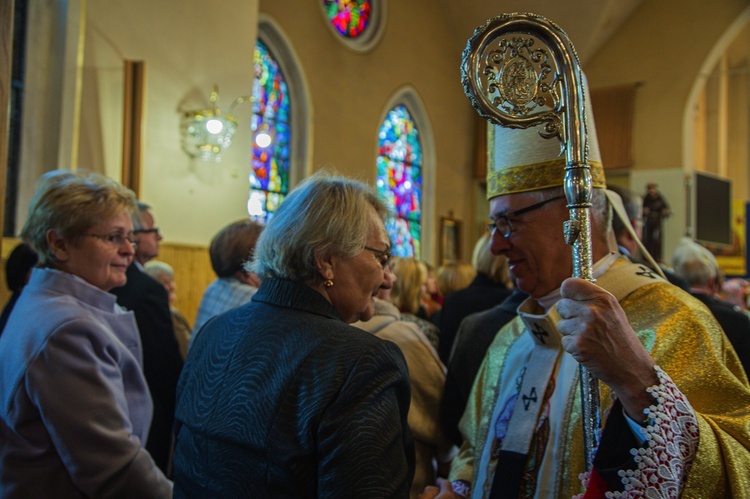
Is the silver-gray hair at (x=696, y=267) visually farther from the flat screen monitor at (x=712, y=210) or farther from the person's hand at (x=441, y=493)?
the flat screen monitor at (x=712, y=210)

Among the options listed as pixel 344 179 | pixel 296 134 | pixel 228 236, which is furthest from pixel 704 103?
pixel 344 179

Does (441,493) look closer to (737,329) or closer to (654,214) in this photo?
(737,329)

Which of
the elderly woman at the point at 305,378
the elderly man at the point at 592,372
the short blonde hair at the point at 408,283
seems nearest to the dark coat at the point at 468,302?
the short blonde hair at the point at 408,283

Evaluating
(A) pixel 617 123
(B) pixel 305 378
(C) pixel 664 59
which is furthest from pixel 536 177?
(C) pixel 664 59

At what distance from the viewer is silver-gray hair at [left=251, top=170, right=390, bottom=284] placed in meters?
1.61

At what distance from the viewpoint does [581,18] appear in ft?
38.3

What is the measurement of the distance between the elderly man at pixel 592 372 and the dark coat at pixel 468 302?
1.34m

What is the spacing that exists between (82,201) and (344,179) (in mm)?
1023

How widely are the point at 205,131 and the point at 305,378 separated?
18.4ft

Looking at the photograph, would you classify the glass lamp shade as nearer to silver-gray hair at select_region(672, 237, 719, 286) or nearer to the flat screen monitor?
silver-gray hair at select_region(672, 237, 719, 286)

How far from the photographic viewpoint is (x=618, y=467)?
1.31 metres

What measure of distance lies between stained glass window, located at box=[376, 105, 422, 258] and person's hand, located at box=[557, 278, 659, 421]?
37.3 feet

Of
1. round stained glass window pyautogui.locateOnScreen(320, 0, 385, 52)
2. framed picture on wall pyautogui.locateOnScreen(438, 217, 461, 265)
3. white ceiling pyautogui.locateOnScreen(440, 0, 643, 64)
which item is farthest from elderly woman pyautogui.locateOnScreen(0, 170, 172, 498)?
framed picture on wall pyautogui.locateOnScreen(438, 217, 461, 265)

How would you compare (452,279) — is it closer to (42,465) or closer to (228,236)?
(228,236)
